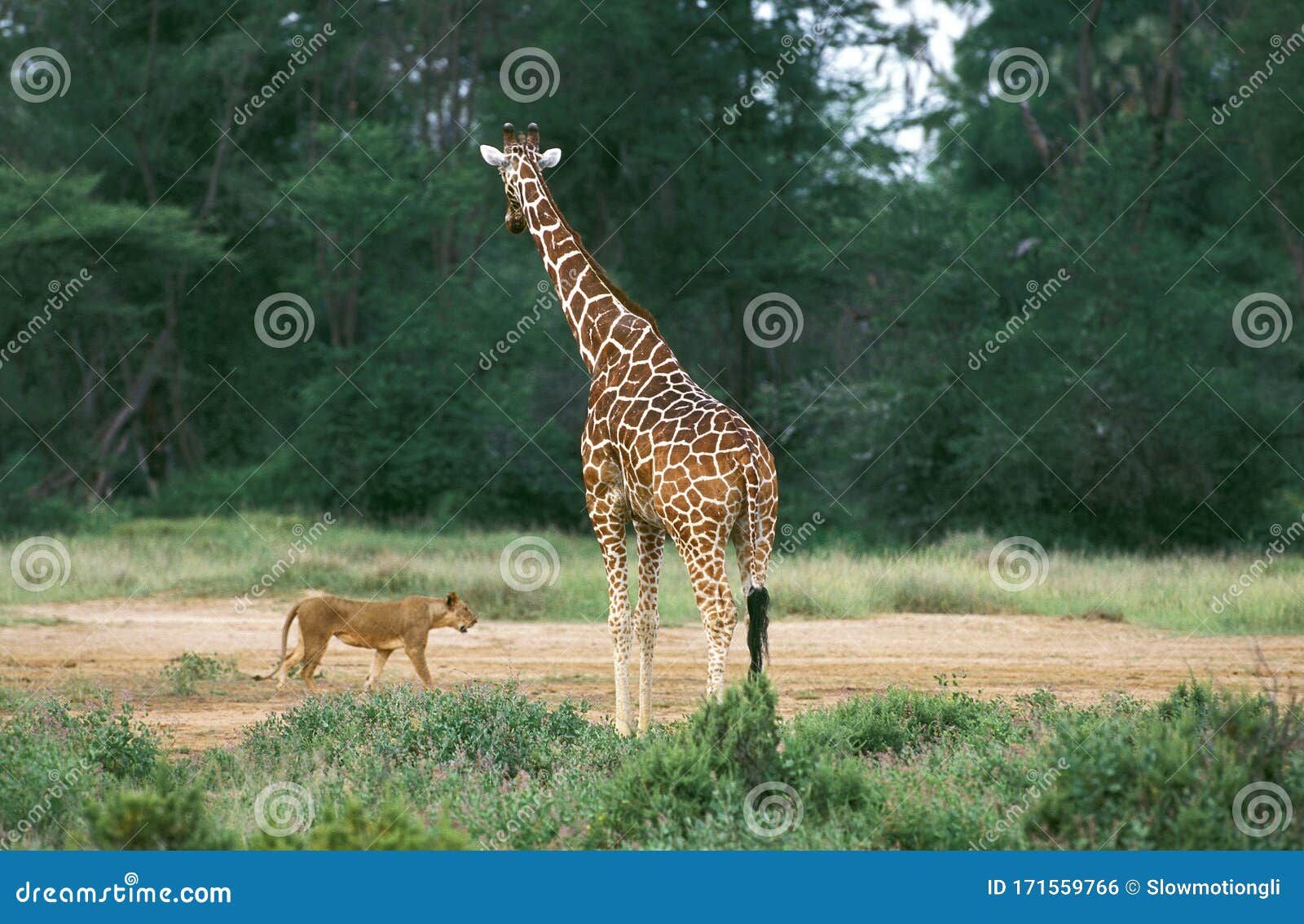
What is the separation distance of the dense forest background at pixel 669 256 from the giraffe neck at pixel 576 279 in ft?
49.3

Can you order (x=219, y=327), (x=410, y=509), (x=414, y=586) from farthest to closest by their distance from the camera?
(x=219, y=327) < (x=410, y=509) < (x=414, y=586)

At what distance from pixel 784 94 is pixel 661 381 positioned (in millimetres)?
24644

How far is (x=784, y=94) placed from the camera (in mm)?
32031

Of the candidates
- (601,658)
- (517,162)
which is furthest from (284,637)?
(517,162)

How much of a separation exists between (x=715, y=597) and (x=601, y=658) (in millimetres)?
5755

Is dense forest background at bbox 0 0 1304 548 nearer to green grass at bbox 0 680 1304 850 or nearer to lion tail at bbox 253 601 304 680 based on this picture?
lion tail at bbox 253 601 304 680

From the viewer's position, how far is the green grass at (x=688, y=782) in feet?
20.2

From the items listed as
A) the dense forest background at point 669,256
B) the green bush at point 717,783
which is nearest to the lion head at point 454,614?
the green bush at point 717,783

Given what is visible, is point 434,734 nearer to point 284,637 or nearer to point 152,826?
point 152,826

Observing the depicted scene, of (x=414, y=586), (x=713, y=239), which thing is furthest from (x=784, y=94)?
(x=414, y=586)

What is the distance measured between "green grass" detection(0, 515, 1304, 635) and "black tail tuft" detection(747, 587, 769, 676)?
7.55 m

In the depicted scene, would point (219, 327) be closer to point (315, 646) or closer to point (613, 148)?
point (613, 148)

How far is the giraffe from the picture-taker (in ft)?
26.8

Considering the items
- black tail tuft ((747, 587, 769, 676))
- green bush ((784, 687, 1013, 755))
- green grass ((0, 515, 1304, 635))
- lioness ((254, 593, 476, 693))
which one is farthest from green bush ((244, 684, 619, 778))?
green grass ((0, 515, 1304, 635))
